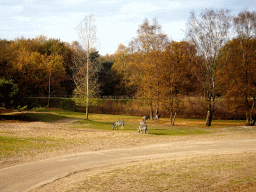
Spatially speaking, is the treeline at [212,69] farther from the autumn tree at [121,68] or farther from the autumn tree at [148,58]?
the autumn tree at [121,68]

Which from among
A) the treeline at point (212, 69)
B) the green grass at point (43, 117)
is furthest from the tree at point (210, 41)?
the green grass at point (43, 117)

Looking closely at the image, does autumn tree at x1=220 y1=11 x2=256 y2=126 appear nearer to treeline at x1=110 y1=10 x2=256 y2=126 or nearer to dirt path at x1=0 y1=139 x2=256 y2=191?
treeline at x1=110 y1=10 x2=256 y2=126

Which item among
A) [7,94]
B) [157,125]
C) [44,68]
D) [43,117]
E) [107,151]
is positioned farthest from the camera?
[44,68]

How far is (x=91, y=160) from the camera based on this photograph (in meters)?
13.4

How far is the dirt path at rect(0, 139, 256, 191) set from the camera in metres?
9.93

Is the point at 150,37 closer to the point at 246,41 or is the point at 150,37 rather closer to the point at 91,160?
the point at 246,41

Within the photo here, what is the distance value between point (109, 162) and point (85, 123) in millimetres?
21015

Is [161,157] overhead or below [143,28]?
below

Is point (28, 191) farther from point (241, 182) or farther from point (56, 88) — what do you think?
point (56, 88)

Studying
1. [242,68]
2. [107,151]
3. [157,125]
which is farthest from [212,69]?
[107,151]

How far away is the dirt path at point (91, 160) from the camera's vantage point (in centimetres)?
993

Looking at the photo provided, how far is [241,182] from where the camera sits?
30.0 feet

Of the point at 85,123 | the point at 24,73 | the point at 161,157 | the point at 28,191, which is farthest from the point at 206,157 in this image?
the point at 24,73

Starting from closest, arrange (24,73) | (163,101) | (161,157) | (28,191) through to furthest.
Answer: (28,191)
(161,157)
(163,101)
(24,73)
